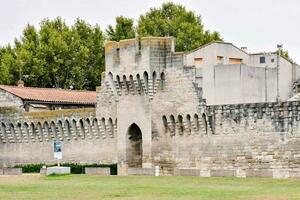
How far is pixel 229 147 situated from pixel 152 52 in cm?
798

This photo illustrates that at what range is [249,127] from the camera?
196 ft

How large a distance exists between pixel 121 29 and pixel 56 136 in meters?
42.8

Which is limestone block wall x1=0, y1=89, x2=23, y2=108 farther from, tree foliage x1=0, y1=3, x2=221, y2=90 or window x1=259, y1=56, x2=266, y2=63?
tree foliage x1=0, y1=3, x2=221, y2=90

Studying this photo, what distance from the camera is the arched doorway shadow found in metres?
66.9

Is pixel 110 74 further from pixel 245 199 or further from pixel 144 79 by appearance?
pixel 245 199

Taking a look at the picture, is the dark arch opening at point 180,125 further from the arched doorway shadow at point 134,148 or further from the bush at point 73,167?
the bush at point 73,167

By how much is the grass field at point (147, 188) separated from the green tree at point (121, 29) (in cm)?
5718

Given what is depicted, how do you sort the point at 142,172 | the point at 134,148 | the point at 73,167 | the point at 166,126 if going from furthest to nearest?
the point at 73,167 < the point at 134,148 < the point at 166,126 < the point at 142,172

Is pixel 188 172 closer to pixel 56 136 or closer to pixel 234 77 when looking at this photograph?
pixel 234 77

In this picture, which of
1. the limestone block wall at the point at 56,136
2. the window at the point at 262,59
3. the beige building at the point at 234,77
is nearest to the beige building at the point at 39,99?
the limestone block wall at the point at 56,136

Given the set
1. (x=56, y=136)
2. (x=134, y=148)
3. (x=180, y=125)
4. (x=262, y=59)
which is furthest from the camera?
(x=262, y=59)

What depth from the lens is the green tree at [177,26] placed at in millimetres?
110625

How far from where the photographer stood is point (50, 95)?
258 ft

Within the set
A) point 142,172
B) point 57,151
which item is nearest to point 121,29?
point 57,151
